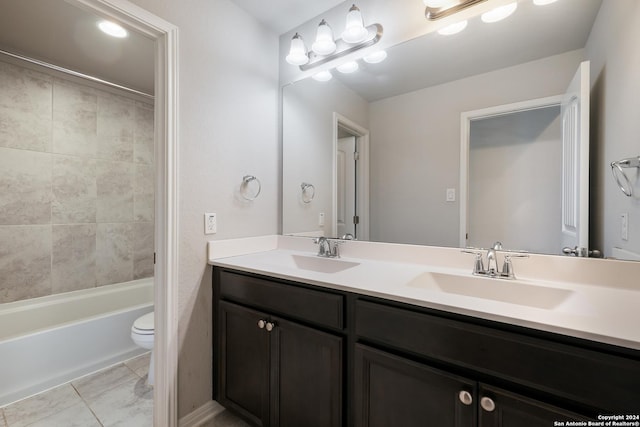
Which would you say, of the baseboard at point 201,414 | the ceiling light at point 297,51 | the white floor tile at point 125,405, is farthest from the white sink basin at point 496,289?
the white floor tile at point 125,405

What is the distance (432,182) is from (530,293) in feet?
2.14

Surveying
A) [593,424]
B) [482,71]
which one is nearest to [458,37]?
[482,71]

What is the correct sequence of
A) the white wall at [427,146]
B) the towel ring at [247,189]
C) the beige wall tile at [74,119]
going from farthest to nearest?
the beige wall tile at [74,119] → the towel ring at [247,189] → the white wall at [427,146]

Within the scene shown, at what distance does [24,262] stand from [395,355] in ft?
9.03

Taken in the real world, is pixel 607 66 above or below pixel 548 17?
below

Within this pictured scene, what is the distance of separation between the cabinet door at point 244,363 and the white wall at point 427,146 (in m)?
0.81

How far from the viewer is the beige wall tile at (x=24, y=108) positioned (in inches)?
79.3

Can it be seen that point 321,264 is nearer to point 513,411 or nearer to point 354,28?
point 513,411

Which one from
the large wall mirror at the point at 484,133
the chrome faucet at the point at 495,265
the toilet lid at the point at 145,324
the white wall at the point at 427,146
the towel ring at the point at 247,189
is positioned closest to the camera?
the large wall mirror at the point at 484,133

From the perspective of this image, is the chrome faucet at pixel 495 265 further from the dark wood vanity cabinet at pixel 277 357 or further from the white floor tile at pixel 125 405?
the white floor tile at pixel 125 405

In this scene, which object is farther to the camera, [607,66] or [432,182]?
[432,182]

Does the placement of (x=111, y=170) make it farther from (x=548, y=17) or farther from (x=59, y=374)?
(x=548, y=17)

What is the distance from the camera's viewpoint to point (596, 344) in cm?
64

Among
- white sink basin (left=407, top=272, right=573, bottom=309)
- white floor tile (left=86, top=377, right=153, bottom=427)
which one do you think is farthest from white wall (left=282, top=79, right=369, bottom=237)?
white floor tile (left=86, top=377, right=153, bottom=427)
